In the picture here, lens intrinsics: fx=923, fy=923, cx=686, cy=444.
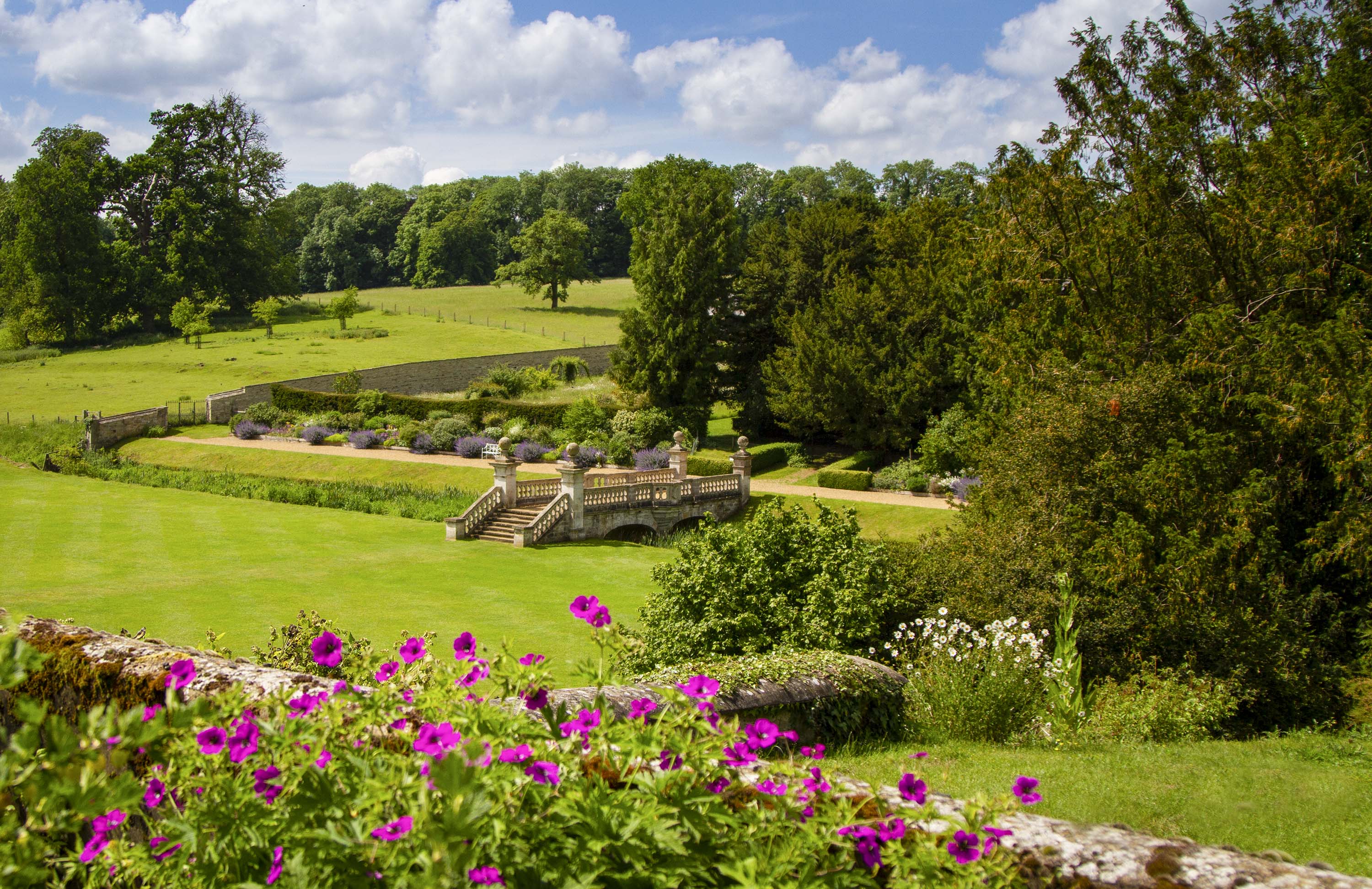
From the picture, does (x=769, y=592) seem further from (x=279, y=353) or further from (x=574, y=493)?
(x=279, y=353)

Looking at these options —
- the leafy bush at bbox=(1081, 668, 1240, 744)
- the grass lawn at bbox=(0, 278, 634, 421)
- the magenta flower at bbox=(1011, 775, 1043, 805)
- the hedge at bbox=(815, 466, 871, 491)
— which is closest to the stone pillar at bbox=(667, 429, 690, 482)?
the hedge at bbox=(815, 466, 871, 491)

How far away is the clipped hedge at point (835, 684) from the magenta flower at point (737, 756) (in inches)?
190

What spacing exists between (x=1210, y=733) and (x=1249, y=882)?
8.91 m

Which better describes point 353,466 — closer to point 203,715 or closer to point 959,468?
point 959,468

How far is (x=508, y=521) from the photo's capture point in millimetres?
28406

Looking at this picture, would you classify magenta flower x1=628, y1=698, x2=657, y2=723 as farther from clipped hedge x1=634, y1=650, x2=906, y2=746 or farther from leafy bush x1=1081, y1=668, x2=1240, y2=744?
leafy bush x1=1081, y1=668, x2=1240, y2=744

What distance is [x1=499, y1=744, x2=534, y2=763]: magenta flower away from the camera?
311cm

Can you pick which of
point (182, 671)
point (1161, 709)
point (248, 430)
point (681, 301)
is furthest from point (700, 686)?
point (248, 430)

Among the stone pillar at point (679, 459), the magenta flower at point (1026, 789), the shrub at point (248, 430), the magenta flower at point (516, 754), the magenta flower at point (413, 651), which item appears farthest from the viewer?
the shrub at point (248, 430)

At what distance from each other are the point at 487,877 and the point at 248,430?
44.5m

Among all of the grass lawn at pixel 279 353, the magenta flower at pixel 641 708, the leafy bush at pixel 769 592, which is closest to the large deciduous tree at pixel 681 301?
the grass lawn at pixel 279 353

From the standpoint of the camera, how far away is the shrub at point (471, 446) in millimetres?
38281

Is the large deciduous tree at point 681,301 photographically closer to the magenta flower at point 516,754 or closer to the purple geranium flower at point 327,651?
the purple geranium flower at point 327,651

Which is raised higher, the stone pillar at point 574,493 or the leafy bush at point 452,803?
the leafy bush at point 452,803
